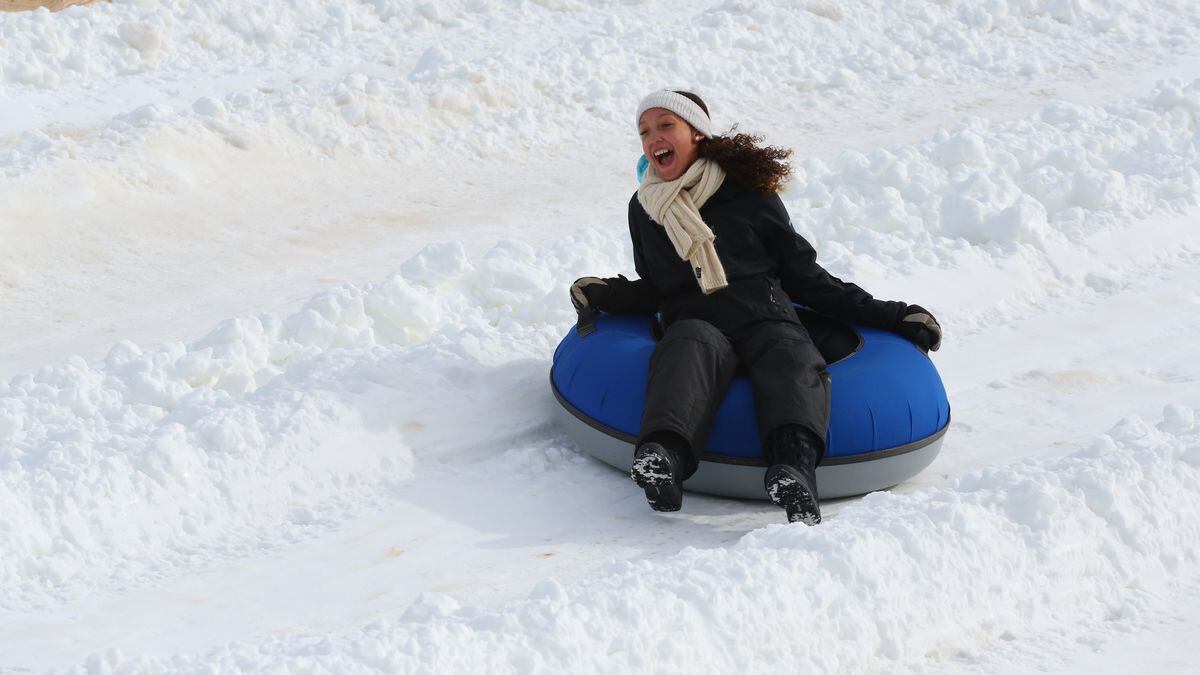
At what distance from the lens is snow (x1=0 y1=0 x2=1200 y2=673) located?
145 inches

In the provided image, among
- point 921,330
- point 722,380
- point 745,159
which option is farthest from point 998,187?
point 722,380

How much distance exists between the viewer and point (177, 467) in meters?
4.39

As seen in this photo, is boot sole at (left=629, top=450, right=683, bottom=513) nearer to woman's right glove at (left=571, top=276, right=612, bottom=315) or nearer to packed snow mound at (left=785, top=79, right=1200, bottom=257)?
woman's right glove at (left=571, top=276, right=612, bottom=315)

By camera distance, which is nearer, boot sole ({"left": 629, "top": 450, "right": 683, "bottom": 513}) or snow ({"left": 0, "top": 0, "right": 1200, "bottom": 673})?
snow ({"left": 0, "top": 0, "right": 1200, "bottom": 673})

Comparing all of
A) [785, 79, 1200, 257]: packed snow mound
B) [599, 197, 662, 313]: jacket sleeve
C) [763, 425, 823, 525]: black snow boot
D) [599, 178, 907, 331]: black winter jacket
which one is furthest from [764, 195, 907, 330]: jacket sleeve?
[785, 79, 1200, 257]: packed snow mound

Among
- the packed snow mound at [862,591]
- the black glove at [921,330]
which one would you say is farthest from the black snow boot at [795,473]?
the black glove at [921,330]

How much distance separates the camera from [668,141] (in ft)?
15.6

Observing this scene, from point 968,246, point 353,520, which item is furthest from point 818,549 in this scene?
point 968,246

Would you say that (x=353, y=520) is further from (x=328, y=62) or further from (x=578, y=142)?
(x=328, y=62)

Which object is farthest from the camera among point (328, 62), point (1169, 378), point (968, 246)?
point (328, 62)

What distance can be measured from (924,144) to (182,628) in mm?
5029

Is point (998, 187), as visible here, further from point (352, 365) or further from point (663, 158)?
point (352, 365)

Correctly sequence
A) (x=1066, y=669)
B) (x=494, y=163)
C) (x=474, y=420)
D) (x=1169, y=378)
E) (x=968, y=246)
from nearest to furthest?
(x=1066, y=669) → (x=474, y=420) → (x=1169, y=378) → (x=968, y=246) → (x=494, y=163)

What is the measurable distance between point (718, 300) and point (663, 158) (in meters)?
0.52
